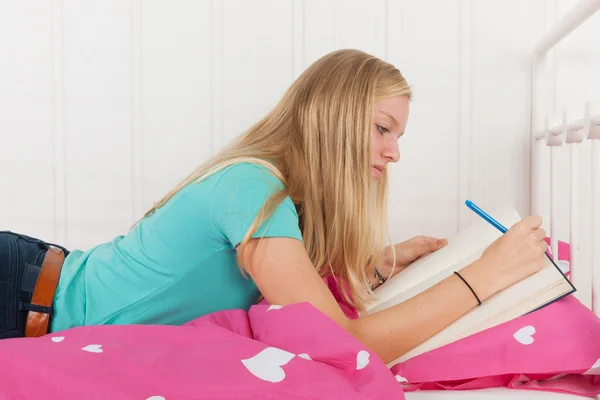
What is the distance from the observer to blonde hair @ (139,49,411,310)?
106 cm

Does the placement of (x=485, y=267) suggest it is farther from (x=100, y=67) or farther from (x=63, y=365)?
(x=100, y=67)

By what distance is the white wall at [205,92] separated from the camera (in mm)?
1597

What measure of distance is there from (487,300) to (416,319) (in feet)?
0.35

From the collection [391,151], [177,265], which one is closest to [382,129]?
[391,151]

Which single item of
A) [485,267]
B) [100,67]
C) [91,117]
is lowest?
[485,267]

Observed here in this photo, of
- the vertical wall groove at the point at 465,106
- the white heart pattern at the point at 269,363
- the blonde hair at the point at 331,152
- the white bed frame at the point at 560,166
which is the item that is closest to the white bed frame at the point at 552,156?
the white bed frame at the point at 560,166

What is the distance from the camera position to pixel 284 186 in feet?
3.30

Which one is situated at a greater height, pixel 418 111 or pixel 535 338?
pixel 418 111

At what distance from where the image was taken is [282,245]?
0.94 m

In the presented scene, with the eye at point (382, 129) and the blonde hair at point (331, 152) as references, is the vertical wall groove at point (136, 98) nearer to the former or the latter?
the blonde hair at point (331, 152)

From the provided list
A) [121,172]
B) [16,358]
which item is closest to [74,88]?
[121,172]

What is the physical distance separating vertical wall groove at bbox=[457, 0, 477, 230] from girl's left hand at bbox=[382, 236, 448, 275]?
36 centimetres

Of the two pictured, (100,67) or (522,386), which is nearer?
(522,386)

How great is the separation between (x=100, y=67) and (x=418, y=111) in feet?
2.51
